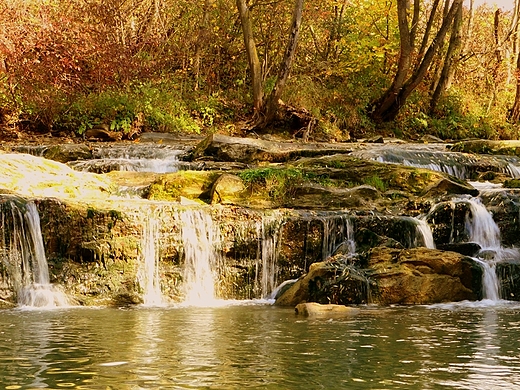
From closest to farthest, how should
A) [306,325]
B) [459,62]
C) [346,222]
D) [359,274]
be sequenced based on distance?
1. [306,325]
2. [359,274]
3. [346,222]
4. [459,62]

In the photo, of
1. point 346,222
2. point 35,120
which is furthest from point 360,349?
point 35,120

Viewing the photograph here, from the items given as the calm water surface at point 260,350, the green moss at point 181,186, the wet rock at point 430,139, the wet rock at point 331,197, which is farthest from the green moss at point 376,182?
the wet rock at point 430,139

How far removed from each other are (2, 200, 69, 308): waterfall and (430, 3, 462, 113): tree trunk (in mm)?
19453

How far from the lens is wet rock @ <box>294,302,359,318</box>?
8227mm

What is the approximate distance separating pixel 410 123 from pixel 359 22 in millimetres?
4139

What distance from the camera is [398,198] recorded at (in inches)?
516

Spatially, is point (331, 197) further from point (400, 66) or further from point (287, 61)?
point (400, 66)

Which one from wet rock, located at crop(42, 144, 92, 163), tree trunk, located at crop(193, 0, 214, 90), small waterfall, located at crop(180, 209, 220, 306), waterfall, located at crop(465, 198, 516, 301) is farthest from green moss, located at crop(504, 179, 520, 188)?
tree trunk, located at crop(193, 0, 214, 90)

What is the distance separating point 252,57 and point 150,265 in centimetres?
1208

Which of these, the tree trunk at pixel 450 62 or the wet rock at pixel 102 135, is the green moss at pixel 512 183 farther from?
the tree trunk at pixel 450 62

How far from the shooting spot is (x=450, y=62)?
26.5 m

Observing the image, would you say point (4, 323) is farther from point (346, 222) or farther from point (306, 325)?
point (346, 222)

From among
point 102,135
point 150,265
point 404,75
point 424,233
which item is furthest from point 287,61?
point 150,265

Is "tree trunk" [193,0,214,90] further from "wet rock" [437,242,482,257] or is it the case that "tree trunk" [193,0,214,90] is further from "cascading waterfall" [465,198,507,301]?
"wet rock" [437,242,482,257]
